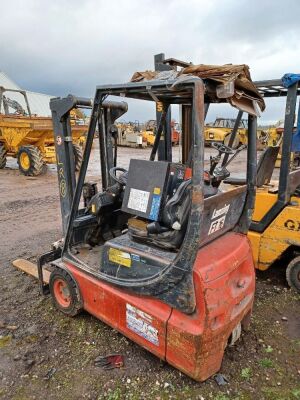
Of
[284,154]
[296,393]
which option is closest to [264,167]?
[284,154]

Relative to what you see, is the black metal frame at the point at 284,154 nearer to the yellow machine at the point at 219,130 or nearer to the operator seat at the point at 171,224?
the operator seat at the point at 171,224

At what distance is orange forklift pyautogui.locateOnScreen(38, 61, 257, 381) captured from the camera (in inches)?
84.4

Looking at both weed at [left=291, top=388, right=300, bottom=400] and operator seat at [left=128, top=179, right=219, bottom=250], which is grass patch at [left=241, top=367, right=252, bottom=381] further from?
operator seat at [left=128, top=179, right=219, bottom=250]

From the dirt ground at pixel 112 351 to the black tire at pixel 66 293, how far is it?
10 centimetres

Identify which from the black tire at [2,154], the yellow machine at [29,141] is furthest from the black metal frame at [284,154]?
the black tire at [2,154]

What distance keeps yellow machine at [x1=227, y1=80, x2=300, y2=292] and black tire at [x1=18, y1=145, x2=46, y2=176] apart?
27.8 feet

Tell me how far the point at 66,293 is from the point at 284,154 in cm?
276

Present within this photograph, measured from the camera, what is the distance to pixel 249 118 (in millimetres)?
2635

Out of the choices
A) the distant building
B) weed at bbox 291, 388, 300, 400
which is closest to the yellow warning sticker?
weed at bbox 291, 388, 300, 400

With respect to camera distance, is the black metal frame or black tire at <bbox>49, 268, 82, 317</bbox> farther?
the black metal frame

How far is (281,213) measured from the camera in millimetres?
3717

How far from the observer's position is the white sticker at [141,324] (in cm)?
240

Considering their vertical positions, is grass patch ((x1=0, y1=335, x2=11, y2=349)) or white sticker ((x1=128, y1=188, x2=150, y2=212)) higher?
white sticker ((x1=128, y1=188, x2=150, y2=212))

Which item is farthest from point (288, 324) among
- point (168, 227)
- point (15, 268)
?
point (15, 268)
